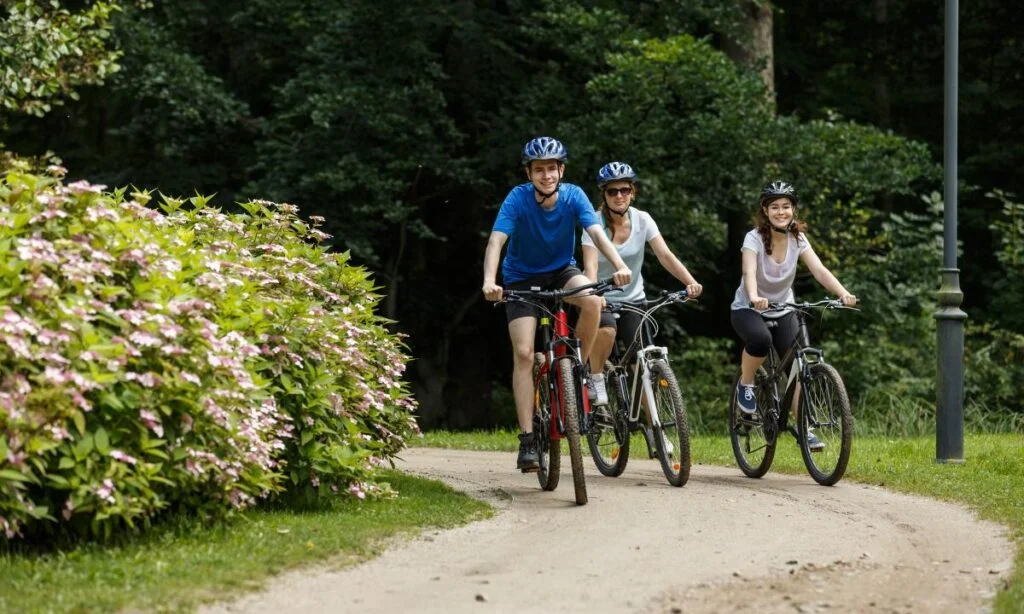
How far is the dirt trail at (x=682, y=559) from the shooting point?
6539 millimetres

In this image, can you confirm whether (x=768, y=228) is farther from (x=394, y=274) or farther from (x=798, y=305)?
(x=394, y=274)

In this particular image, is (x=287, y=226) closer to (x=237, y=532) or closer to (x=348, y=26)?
(x=237, y=532)

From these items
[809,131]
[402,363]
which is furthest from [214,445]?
[809,131]

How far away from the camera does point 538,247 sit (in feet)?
32.9

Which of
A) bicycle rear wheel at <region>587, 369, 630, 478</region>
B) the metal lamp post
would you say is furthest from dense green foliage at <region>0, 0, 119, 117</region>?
the metal lamp post

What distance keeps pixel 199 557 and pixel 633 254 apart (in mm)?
4811

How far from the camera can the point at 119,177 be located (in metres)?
23.1

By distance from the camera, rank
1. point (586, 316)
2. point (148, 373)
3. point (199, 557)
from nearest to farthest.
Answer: point (199, 557) < point (148, 373) < point (586, 316)

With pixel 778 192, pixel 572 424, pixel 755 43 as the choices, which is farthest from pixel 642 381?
pixel 755 43

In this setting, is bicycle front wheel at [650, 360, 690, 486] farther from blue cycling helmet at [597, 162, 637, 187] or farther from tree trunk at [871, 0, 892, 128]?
tree trunk at [871, 0, 892, 128]

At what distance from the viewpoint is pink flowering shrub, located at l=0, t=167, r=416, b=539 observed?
6859mm

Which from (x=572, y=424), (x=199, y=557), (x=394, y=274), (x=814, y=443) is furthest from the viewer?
(x=394, y=274)

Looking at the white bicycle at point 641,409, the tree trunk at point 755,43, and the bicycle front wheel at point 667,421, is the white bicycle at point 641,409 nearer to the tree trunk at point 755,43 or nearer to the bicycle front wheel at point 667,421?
the bicycle front wheel at point 667,421

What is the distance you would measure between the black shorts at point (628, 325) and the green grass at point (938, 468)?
174 centimetres
